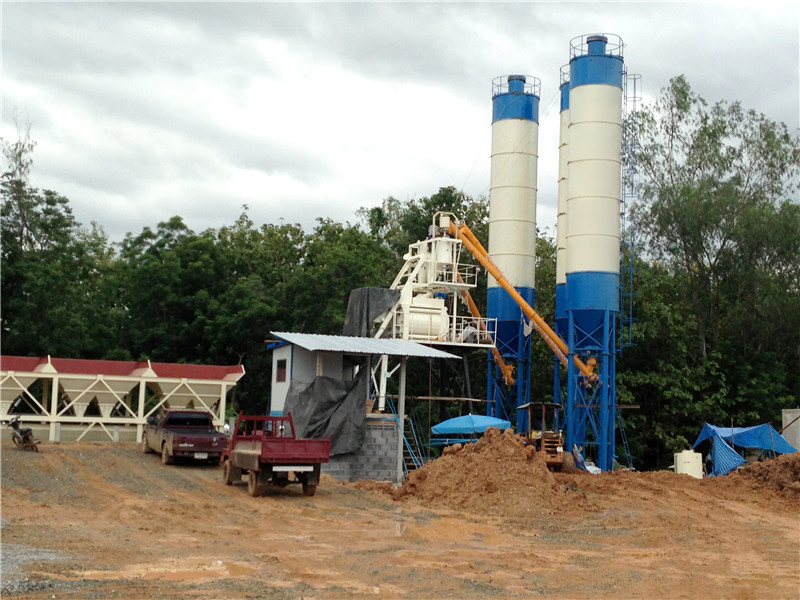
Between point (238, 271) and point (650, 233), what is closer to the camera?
point (650, 233)

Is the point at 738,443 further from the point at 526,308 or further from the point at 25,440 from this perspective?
the point at 25,440

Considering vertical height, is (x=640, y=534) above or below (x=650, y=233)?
below

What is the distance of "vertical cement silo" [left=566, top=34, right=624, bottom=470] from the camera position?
35.8 m

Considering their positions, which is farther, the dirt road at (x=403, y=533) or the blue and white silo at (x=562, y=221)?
the blue and white silo at (x=562, y=221)

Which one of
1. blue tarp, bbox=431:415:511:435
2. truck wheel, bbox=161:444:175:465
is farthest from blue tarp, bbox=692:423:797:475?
truck wheel, bbox=161:444:175:465

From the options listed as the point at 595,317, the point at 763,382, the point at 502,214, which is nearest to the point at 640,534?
the point at 595,317

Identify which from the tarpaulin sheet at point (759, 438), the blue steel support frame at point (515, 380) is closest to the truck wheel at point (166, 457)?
the blue steel support frame at point (515, 380)

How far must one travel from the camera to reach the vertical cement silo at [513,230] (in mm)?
41094

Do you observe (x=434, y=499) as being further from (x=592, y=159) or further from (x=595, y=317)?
(x=592, y=159)

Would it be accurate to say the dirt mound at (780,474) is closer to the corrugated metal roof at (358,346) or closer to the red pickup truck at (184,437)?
the corrugated metal roof at (358,346)

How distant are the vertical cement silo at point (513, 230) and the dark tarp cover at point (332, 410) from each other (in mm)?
14067

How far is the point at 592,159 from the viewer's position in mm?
36406

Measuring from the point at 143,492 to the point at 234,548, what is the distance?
7724mm

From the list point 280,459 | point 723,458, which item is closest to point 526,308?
point 723,458
